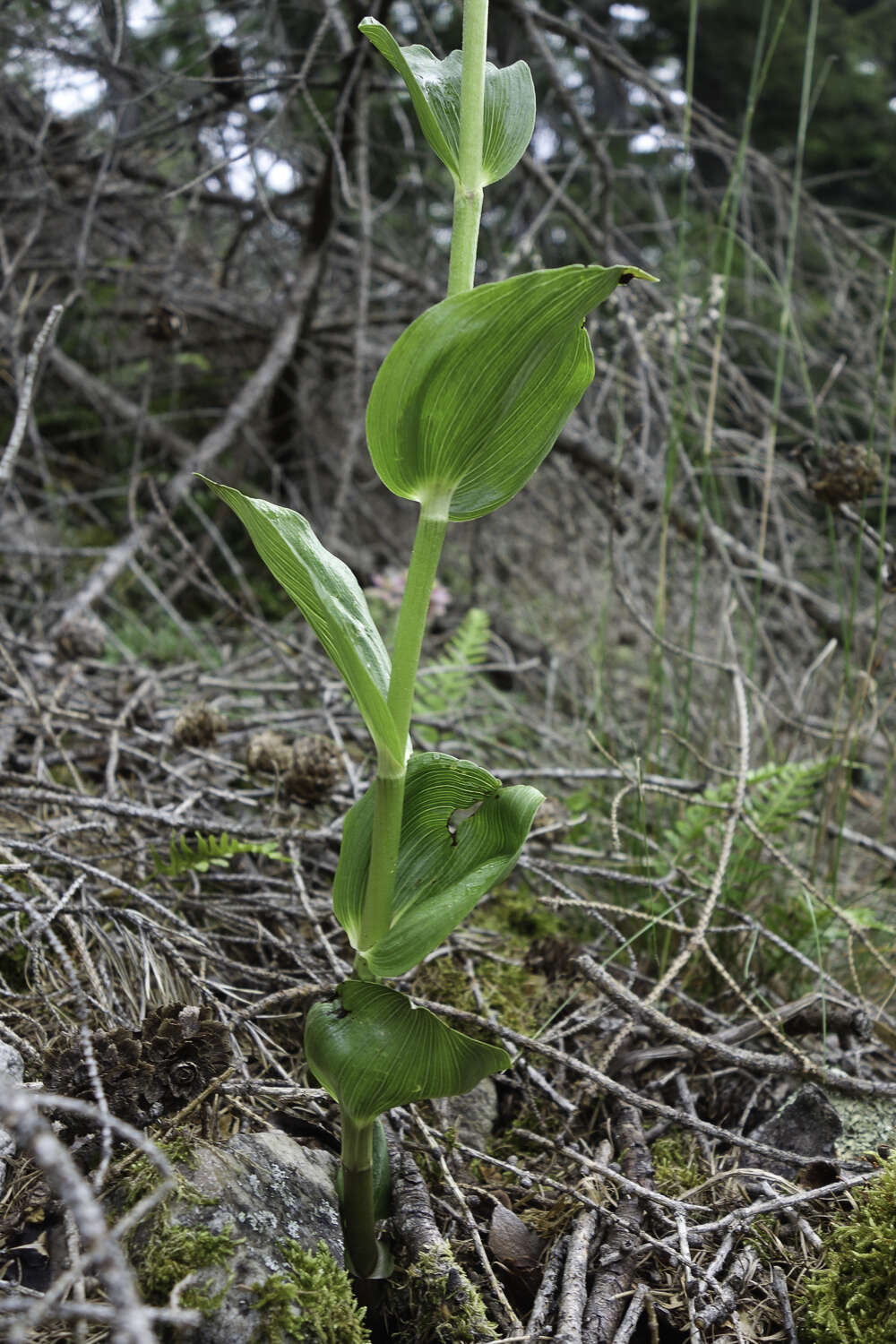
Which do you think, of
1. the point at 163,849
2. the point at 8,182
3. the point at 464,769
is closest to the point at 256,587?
the point at 8,182

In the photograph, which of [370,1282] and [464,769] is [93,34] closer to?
[464,769]

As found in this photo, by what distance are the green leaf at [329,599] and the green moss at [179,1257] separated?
54 centimetres

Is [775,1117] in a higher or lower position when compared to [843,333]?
lower

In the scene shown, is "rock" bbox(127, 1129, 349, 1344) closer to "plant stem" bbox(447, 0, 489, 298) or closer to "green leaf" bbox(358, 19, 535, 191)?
"plant stem" bbox(447, 0, 489, 298)

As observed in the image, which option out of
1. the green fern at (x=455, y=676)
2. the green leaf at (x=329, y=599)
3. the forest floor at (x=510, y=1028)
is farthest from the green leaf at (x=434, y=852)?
→ the green fern at (x=455, y=676)

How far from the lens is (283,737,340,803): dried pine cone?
1822 millimetres

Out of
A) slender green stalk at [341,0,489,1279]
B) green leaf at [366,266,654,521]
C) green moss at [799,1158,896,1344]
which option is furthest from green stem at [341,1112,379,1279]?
green leaf at [366,266,654,521]

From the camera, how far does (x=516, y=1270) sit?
1.19 m

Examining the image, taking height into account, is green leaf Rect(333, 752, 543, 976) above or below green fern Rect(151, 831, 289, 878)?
above

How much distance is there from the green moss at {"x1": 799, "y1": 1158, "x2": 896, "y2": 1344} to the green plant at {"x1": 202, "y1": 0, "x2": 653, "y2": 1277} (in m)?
0.50

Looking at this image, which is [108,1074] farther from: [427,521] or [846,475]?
[846,475]

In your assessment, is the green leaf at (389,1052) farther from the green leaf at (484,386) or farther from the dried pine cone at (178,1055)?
the green leaf at (484,386)

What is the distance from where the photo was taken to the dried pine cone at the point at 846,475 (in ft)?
6.30

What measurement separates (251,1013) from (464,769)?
482 millimetres
